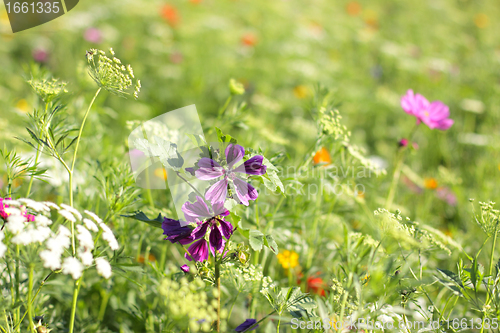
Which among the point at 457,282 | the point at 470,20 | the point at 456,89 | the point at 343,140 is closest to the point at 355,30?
the point at 456,89

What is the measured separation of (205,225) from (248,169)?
0.69 feet

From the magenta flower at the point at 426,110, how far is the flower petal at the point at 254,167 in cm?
112

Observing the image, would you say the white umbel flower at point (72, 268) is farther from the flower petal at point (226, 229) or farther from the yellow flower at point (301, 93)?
the yellow flower at point (301, 93)

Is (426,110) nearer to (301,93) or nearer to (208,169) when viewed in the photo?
(208,169)

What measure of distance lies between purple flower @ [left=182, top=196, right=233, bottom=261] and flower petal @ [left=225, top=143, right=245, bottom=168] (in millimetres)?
123

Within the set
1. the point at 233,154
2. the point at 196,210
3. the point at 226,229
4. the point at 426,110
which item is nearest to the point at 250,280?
the point at 226,229

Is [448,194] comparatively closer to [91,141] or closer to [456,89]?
[456,89]

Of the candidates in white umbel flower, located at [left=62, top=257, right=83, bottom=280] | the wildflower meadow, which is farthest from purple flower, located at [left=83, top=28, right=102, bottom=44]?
white umbel flower, located at [left=62, top=257, right=83, bottom=280]

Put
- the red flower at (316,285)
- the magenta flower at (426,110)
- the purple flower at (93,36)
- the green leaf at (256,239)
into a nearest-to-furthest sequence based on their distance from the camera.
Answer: the green leaf at (256,239), the red flower at (316,285), the magenta flower at (426,110), the purple flower at (93,36)

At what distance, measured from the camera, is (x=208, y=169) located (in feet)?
2.80

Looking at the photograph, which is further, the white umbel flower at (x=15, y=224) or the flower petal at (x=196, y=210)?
the flower petal at (x=196, y=210)

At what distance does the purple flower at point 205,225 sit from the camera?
2.91ft

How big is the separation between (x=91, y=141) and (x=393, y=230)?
5.30 ft

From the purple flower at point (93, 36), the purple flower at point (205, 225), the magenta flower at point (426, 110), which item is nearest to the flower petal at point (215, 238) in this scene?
the purple flower at point (205, 225)
